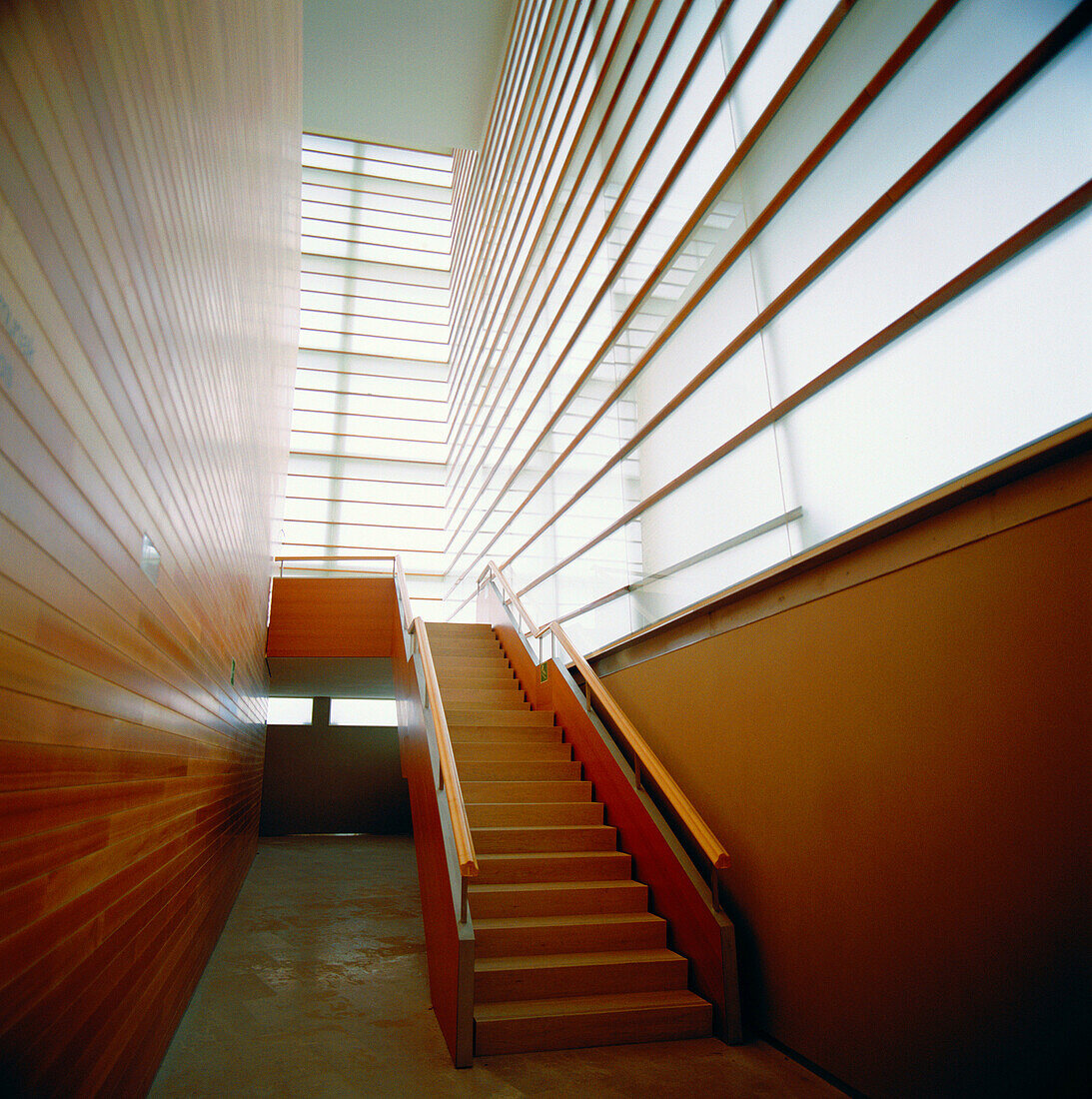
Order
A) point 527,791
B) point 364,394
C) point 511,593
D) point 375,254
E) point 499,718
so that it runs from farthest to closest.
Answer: point 375,254, point 364,394, point 511,593, point 499,718, point 527,791

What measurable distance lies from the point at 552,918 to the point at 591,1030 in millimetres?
703

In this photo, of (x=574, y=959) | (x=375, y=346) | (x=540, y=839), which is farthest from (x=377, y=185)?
(x=574, y=959)

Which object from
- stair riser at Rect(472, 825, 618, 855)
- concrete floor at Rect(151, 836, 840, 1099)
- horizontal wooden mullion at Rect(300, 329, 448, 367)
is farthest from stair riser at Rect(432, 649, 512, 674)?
horizontal wooden mullion at Rect(300, 329, 448, 367)

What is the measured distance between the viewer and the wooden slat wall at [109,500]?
153 cm

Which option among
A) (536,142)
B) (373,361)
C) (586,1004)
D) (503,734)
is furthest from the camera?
(373,361)

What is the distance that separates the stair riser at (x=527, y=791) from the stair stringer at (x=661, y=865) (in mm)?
130

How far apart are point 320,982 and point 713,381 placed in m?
4.21

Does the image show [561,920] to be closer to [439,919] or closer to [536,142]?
[439,919]

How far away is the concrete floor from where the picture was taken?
296cm

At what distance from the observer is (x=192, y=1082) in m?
3.00

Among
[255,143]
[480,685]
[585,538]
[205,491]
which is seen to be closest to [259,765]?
[480,685]

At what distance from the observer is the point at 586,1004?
11.5 ft

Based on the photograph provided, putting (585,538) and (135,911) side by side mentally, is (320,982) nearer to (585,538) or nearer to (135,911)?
(135,911)

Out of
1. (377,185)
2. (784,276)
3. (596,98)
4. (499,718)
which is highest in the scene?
(377,185)
